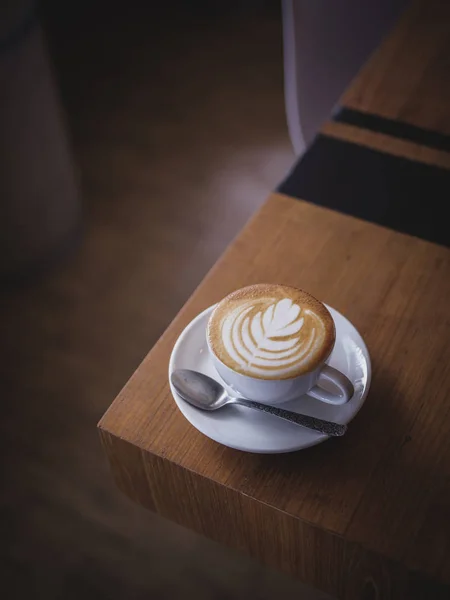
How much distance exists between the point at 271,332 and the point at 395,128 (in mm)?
479

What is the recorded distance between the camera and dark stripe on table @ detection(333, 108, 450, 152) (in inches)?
41.1

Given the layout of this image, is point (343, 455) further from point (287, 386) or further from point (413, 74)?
point (413, 74)

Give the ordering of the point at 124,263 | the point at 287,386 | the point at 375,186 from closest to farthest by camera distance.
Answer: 1. the point at 287,386
2. the point at 375,186
3. the point at 124,263

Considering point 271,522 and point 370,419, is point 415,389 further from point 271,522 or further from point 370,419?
point 271,522

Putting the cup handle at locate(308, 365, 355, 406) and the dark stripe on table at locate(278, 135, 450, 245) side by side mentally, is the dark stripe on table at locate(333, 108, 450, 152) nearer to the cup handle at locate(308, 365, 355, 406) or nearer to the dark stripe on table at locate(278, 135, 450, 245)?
the dark stripe on table at locate(278, 135, 450, 245)

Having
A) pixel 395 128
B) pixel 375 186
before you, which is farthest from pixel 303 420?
pixel 395 128

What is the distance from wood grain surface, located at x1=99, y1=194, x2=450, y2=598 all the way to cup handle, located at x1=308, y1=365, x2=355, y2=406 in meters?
0.05

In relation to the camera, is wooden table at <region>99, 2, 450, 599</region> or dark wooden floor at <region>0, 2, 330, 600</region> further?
dark wooden floor at <region>0, 2, 330, 600</region>

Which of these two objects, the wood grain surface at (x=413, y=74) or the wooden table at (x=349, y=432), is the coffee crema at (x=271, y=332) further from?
the wood grain surface at (x=413, y=74)

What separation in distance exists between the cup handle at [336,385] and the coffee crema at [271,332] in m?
0.02

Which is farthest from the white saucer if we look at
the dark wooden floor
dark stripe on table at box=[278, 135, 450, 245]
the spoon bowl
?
the dark wooden floor

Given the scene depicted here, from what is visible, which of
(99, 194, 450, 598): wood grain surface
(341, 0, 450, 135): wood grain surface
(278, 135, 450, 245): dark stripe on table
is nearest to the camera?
(99, 194, 450, 598): wood grain surface

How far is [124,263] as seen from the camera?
5.60ft

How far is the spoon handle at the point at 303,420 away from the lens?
0.70m
